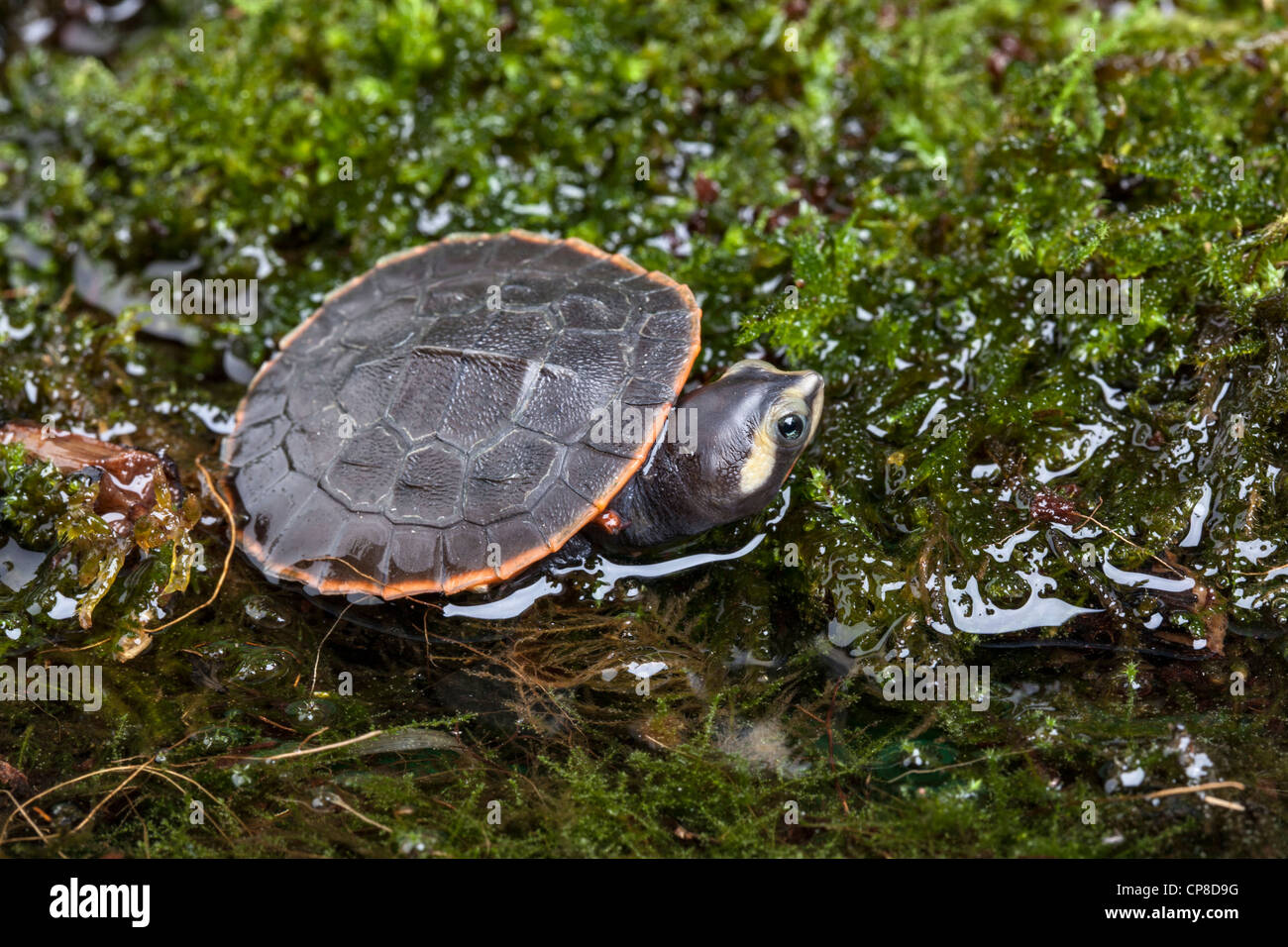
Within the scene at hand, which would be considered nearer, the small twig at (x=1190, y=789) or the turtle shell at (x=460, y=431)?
the small twig at (x=1190, y=789)

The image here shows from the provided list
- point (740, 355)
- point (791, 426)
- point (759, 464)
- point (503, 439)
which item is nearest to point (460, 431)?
point (503, 439)

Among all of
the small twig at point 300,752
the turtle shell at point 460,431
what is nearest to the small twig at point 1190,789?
the turtle shell at point 460,431

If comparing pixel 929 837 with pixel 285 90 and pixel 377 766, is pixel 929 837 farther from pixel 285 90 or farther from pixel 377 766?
pixel 285 90

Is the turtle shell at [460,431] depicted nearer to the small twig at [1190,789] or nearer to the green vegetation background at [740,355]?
the green vegetation background at [740,355]

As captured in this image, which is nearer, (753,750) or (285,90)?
(753,750)

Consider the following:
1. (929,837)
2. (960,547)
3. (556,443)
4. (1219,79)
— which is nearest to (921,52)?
(1219,79)

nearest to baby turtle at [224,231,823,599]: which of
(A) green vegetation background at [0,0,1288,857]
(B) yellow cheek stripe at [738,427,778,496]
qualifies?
(B) yellow cheek stripe at [738,427,778,496]

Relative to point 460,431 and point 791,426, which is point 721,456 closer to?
point 791,426
